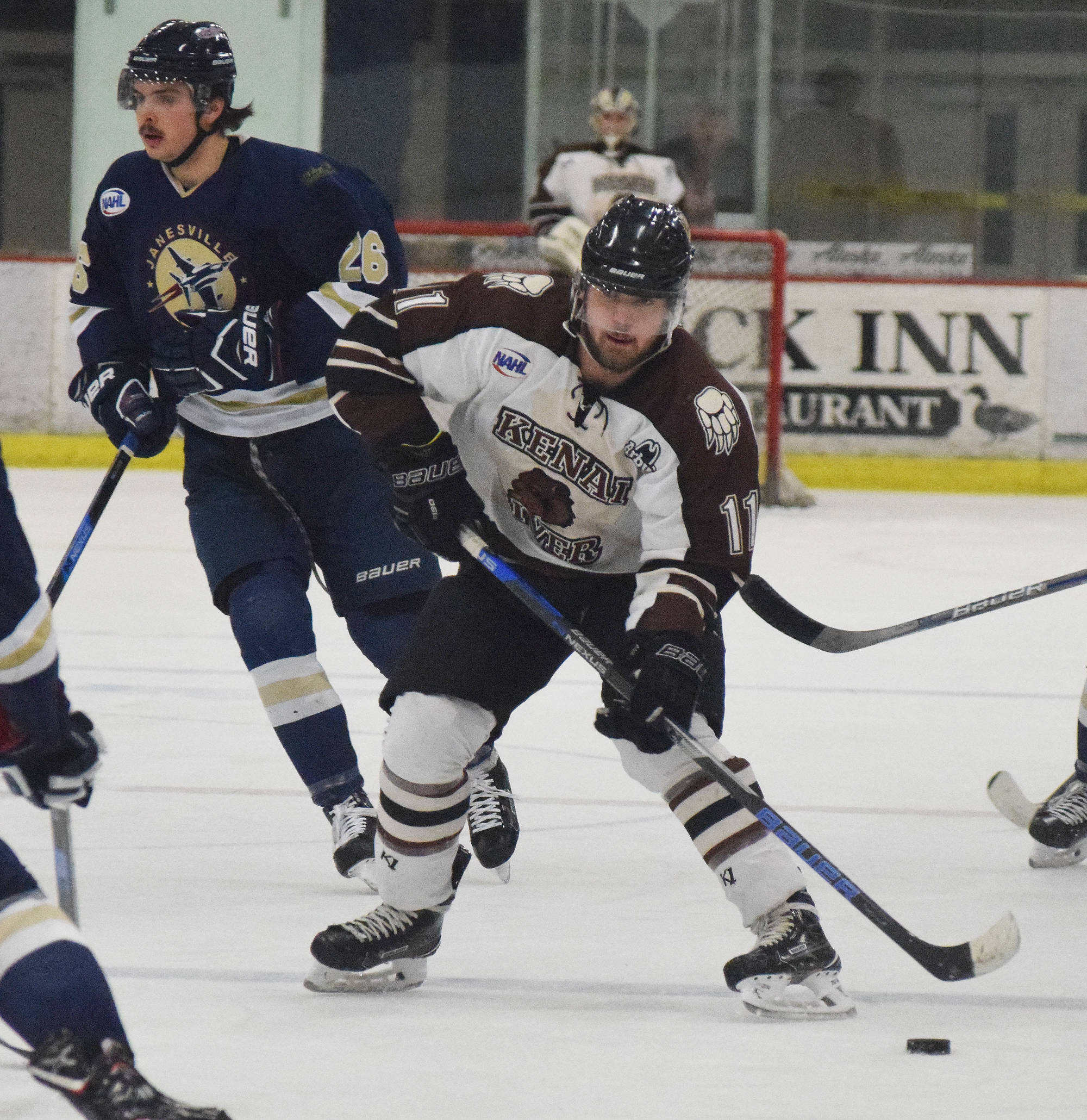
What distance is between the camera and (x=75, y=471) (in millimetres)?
7188

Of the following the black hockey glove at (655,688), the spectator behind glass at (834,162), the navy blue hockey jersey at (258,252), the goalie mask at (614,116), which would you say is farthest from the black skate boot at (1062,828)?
the spectator behind glass at (834,162)

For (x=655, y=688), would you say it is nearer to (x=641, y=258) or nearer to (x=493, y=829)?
(x=641, y=258)

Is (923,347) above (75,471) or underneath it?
above

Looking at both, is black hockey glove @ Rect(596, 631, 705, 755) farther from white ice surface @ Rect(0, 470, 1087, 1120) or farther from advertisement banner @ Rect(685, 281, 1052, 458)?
advertisement banner @ Rect(685, 281, 1052, 458)

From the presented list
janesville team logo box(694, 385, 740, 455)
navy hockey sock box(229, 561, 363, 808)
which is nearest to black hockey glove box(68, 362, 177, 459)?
navy hockey sock box(229, 561, 363, 808)

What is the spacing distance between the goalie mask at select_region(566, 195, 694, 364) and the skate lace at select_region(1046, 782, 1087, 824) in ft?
3.28

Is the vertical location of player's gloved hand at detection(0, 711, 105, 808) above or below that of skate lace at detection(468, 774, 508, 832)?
above

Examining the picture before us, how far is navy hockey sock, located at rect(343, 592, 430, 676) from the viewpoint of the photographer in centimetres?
266

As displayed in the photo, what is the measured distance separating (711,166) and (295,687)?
17.7ft

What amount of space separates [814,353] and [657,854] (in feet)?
15.4

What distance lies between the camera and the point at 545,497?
219 centimetres

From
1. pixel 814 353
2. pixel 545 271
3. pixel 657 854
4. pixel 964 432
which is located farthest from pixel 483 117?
pixel 657 854

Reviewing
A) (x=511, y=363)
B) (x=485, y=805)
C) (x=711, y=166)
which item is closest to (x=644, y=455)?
(x=511, y=363)

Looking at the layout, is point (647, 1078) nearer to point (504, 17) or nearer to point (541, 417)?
point (541, 417)
